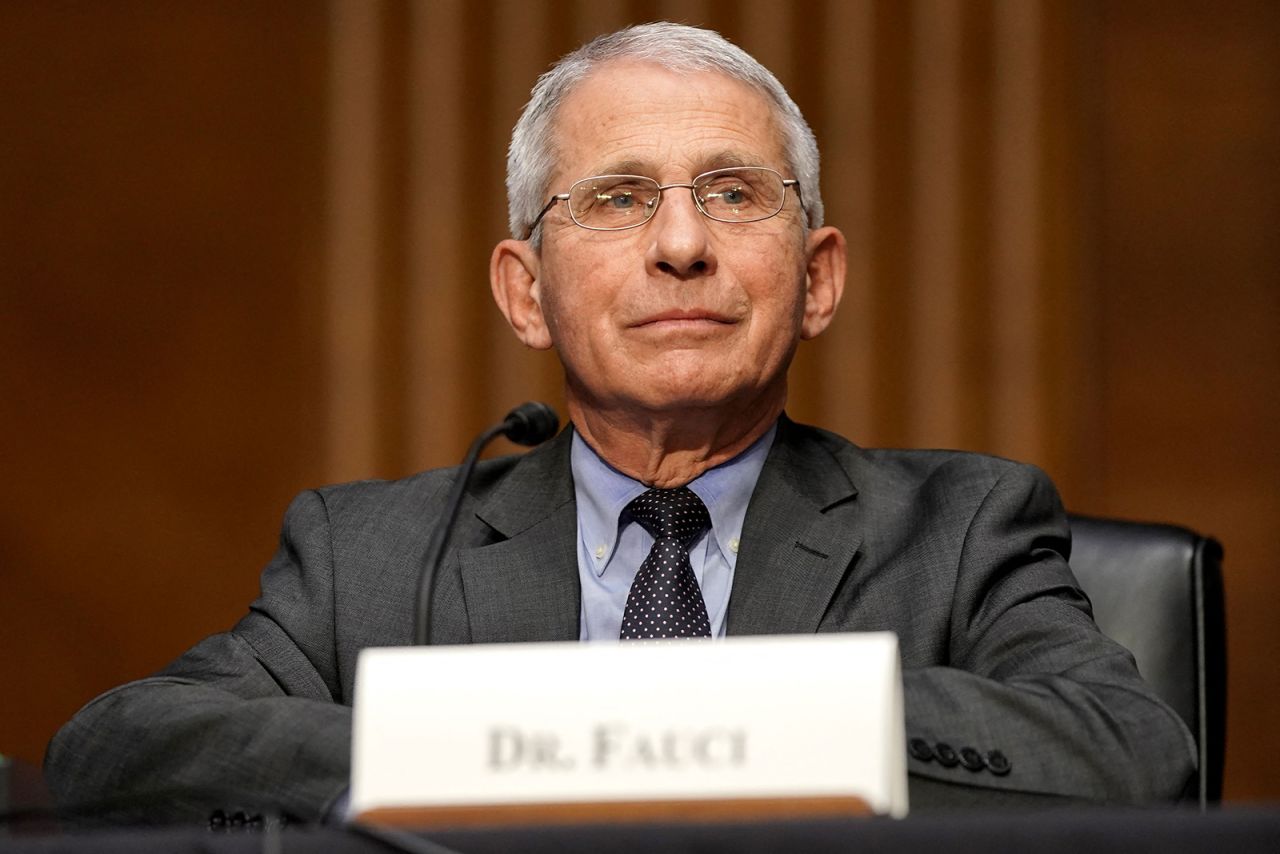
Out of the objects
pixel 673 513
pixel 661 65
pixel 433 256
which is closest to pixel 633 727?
pixel 673 513

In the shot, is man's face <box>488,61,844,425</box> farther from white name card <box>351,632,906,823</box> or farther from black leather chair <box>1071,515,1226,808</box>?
white name card <box>351,632,906,823</box>

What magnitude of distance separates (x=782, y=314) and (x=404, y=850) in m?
1.13

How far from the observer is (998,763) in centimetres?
133

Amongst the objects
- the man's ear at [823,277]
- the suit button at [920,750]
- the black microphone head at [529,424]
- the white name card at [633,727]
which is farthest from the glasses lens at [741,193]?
the white name card at [633,727]

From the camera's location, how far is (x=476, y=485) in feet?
6.66

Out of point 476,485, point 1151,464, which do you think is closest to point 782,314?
point 476,485

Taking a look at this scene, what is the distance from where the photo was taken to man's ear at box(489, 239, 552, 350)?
6.82 feet

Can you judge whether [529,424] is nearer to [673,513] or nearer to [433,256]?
[673,513]

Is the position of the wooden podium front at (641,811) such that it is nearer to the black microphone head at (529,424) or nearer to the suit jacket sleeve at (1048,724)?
the suit jacket sleeve at (1048,724)

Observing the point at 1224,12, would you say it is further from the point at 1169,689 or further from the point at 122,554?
the point at 122,554

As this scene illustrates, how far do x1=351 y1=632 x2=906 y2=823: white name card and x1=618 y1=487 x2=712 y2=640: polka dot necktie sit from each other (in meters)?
0.76

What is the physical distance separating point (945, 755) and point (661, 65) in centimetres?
100

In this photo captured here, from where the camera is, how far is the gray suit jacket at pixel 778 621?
1.34m

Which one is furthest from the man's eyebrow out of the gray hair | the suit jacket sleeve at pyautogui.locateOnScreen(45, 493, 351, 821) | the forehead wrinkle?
the suit jacket sleeve at pyautogui.locateOnScreen(45, 493, 351, 821)
